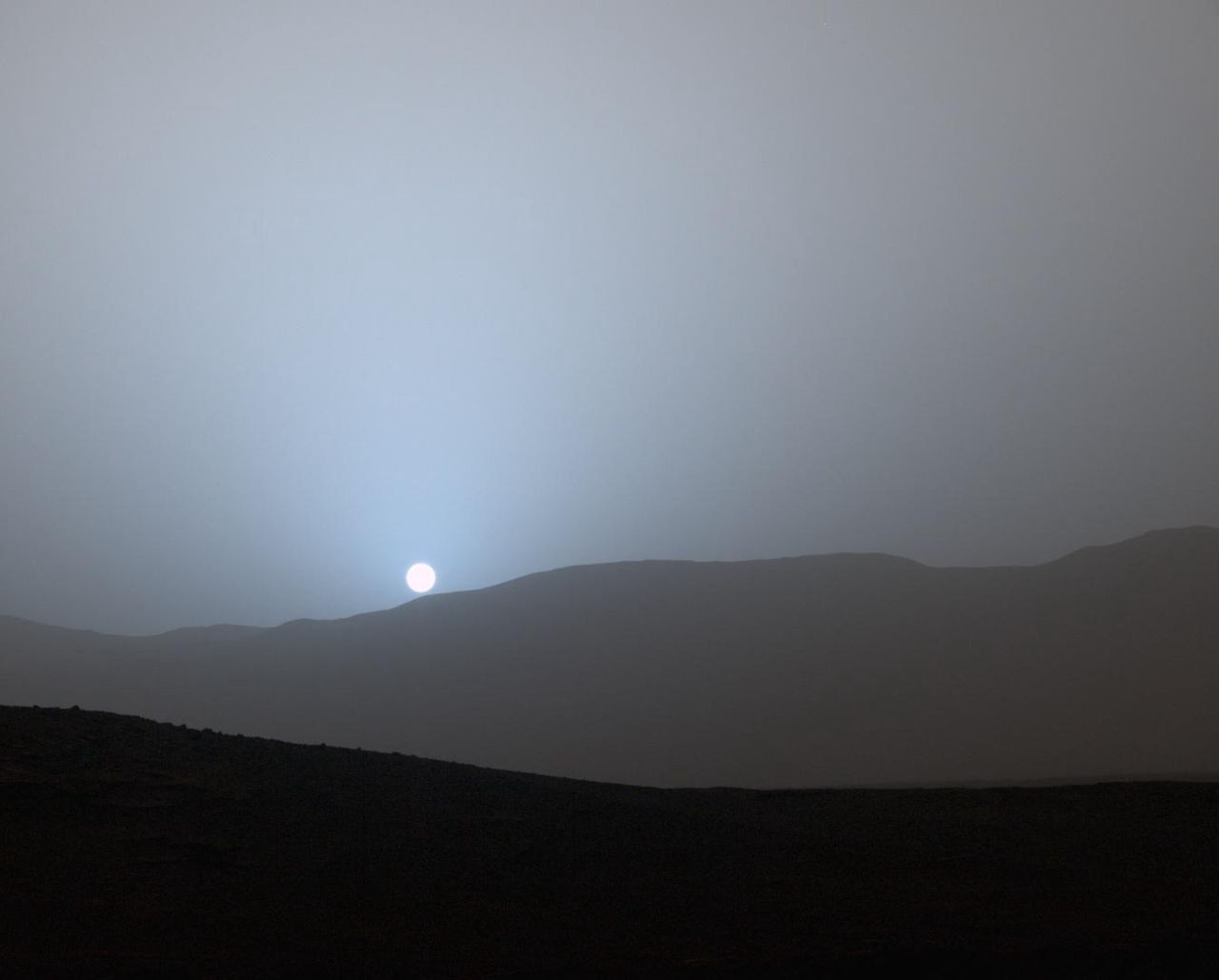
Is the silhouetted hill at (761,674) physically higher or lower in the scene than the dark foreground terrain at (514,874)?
higher

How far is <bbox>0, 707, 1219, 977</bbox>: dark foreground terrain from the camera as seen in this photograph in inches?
312

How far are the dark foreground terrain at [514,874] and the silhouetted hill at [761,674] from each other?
1701 inches

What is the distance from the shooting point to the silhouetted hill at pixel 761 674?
187 feet

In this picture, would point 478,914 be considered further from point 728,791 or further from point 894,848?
point 728,791

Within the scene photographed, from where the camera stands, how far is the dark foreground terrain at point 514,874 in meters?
7.91

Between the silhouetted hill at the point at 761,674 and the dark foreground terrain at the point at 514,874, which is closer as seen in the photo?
the dark foreground terrain at the point at 514,874

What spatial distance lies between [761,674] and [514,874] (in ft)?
197

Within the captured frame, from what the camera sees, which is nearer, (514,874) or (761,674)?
(514,874)

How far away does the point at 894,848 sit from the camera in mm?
13125

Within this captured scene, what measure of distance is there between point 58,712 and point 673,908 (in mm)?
10807

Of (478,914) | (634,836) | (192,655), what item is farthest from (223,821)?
(192,655)

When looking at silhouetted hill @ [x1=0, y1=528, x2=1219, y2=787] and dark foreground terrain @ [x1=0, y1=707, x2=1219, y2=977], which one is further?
silhouetted hill @ [x1=0, y1=528, x2=1219, y2=787]

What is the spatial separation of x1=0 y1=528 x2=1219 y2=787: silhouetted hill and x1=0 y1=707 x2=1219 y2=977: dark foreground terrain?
1701 inches

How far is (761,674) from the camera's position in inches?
2719
